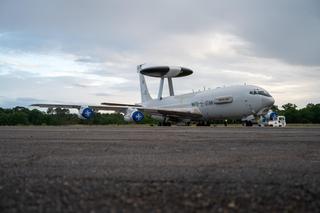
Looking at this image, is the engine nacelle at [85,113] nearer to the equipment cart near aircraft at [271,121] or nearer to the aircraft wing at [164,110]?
the aircraft wing at [164,110]

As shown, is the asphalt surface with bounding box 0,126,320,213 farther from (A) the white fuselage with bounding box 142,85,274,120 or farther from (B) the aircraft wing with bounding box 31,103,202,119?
(B) the aircraft wing with bounding box 31,103,202,119

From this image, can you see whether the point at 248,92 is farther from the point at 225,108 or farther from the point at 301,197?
the point at 301,197

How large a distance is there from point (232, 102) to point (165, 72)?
60.7 feet

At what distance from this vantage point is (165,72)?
42.9 metres

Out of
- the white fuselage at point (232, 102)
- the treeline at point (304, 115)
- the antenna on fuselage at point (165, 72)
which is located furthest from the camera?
the treeline at point (304, 115)

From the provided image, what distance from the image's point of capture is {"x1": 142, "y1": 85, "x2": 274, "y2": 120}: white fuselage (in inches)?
963

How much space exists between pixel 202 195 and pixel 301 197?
20.5 inches

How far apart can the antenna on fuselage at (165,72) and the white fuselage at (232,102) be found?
12536 millimetres

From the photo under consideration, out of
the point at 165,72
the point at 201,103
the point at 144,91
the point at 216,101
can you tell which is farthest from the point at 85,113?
the point at 144,91

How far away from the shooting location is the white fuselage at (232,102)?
80.2 ft

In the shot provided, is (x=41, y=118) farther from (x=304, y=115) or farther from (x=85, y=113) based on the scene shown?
(x=304, y=115)

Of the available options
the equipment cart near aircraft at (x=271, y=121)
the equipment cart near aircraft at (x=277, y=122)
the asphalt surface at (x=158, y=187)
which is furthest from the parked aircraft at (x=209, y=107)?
the asphalt surface at (x=158, y=187)

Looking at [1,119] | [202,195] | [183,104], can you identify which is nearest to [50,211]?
[202,195]

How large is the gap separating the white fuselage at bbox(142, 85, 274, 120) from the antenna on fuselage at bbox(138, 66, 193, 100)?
1254 centimetres
